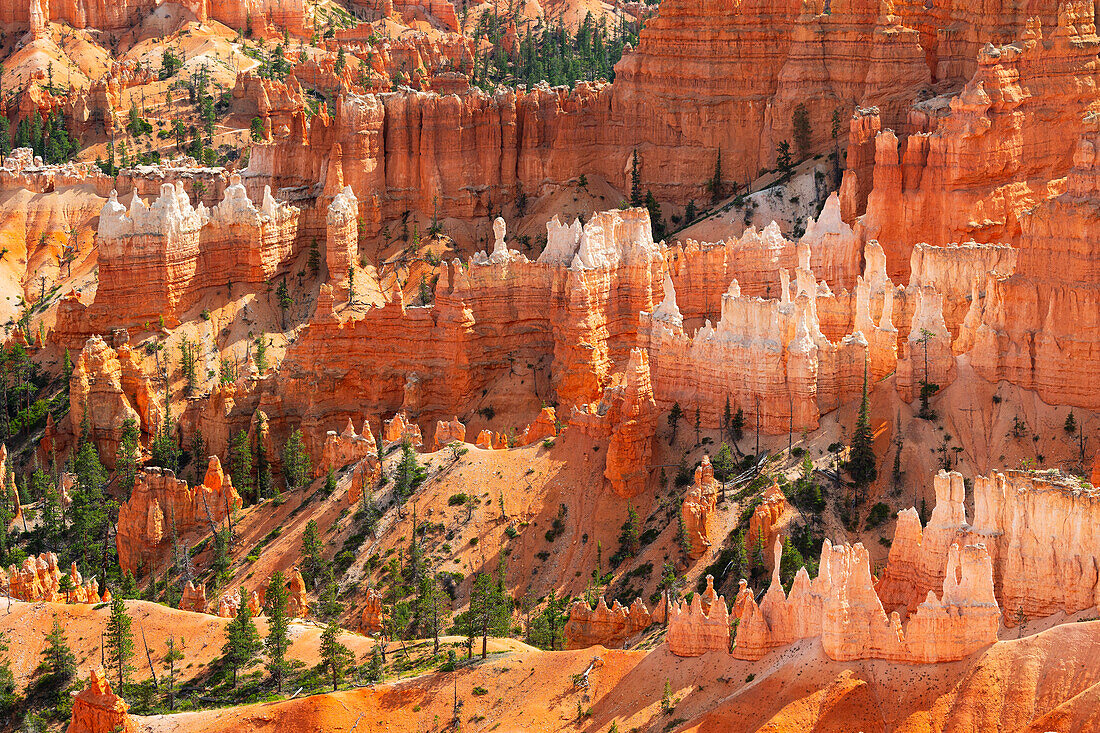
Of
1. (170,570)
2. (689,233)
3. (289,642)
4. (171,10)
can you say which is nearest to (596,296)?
(689,233)

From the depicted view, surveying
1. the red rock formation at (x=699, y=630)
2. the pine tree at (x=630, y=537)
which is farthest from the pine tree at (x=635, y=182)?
the red rock formation at (x=699, y=630)

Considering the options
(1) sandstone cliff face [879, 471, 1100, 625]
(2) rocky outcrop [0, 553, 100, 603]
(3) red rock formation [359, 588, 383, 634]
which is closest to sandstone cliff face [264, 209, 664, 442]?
(3) red rock formation [359, 588, 383, 634]

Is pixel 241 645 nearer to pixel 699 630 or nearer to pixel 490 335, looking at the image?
pixel 699 630

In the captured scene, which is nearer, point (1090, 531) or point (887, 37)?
point (1090, 531)

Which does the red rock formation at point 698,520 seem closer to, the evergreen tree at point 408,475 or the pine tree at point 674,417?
the pine tree at point 674,417

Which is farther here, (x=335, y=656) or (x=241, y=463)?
(x=241, y=463)

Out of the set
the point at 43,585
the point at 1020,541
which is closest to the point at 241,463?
the point at 43,585

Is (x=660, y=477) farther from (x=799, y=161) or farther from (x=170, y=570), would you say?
(x=799, y=161)
